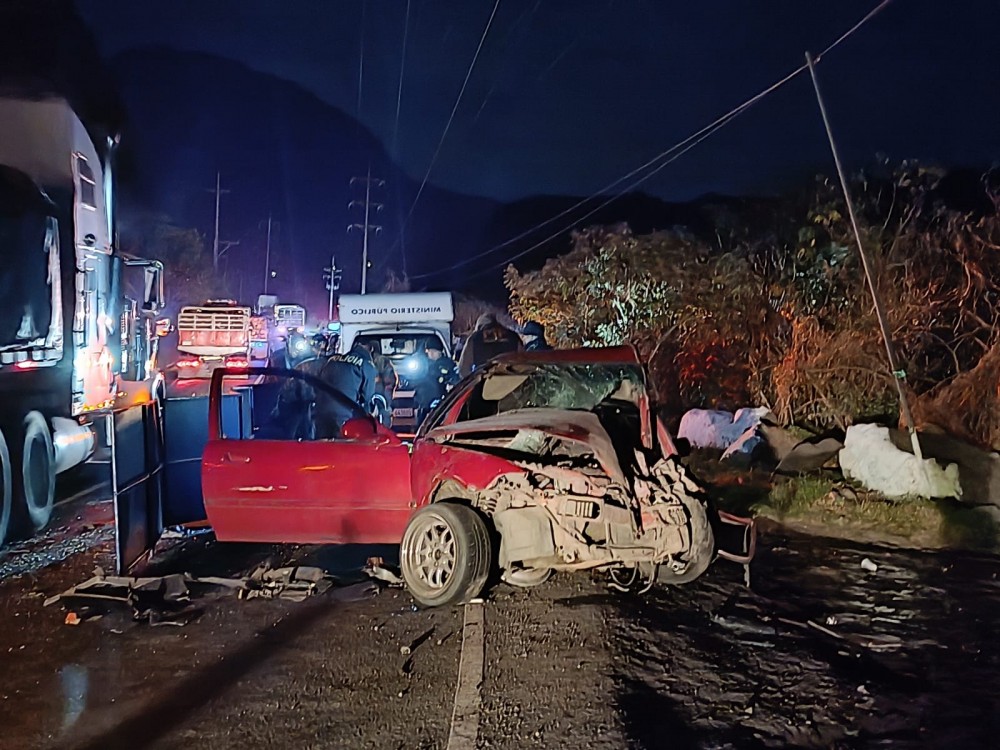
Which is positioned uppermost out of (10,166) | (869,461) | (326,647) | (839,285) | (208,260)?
(208,260)

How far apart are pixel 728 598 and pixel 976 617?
154cm

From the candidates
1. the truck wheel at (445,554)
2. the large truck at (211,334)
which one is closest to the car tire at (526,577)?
the truck wheel at (445,554)

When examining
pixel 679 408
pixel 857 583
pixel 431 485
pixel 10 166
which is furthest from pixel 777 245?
pixel 10 166

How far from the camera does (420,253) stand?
71.3 m

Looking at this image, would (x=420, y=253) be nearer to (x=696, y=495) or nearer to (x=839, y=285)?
(x=839, y=285)

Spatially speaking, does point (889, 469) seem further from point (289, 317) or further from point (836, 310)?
point (289, 317)

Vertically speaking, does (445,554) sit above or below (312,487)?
below

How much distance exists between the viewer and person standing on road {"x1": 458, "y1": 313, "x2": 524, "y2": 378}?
1341cm

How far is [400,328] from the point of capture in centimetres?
1493

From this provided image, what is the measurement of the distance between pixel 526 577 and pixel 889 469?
14.1ft

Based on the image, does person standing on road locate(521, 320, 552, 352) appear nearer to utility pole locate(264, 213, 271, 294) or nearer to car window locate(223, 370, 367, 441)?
car window locate(223, 370, 367, 441)

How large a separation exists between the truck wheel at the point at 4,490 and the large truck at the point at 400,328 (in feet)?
16.5

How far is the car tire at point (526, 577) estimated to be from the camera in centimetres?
663

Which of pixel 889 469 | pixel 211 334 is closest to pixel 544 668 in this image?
pixel 889 469
